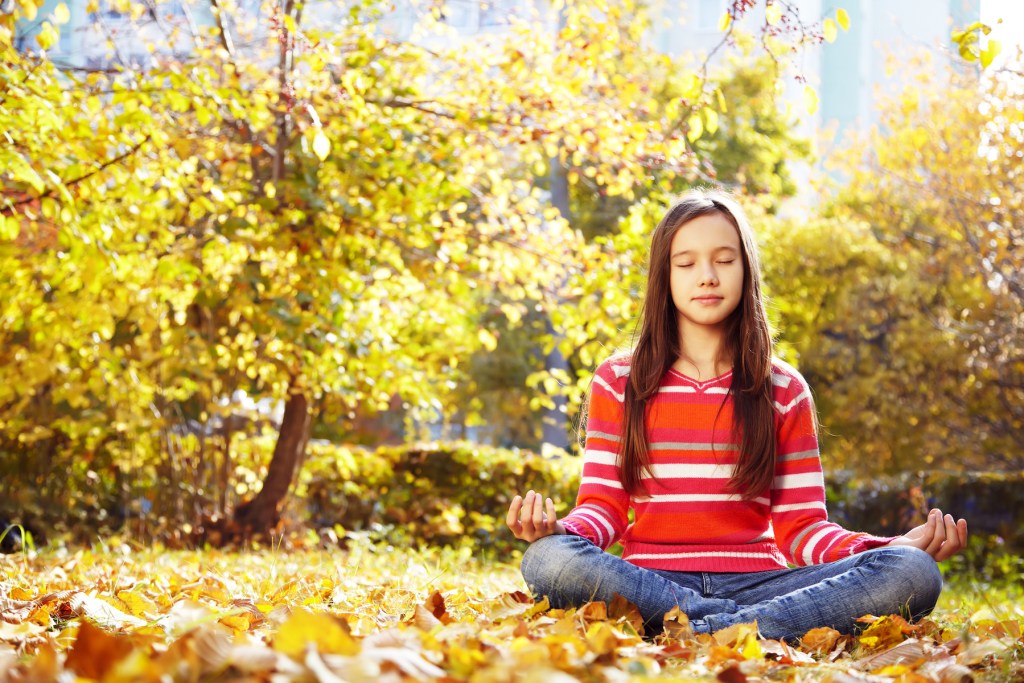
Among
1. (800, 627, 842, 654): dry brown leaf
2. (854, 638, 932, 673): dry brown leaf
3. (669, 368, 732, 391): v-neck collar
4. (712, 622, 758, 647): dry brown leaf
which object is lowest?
(800, 627, 842, 654): dry brown leaf

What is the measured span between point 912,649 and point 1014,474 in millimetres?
6106

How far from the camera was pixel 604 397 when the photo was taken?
2.84m

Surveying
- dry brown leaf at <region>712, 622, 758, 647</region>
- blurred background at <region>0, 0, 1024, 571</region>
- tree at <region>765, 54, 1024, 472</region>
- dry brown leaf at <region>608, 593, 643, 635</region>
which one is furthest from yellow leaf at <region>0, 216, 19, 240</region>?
tree at <region>765, 54, 1024, 472</region>

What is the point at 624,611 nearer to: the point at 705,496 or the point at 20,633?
the point at 705,496

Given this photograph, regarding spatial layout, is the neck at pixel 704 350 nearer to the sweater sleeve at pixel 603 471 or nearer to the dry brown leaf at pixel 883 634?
the sweater sleeve at pixel 603 471

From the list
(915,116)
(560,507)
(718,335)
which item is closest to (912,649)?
(718,335)

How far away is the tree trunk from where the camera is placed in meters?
6.04

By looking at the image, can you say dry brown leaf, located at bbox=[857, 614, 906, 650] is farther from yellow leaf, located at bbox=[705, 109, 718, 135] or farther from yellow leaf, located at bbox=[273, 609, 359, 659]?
yellow leaf, located at bbox=[705, 109, 718, 135]

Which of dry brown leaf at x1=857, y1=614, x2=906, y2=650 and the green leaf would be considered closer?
dry brown leaf at x1=857, y1=614, x2=906, y2=650

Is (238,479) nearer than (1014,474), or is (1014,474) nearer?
(238,479)

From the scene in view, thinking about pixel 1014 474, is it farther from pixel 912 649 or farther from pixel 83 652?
pixel 83 652

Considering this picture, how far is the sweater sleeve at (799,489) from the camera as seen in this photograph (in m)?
2.57

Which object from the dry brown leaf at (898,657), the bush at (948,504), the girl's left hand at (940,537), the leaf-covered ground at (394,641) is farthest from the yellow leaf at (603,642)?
the bush at (948,504)

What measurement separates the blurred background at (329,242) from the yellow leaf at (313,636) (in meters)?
1.88
